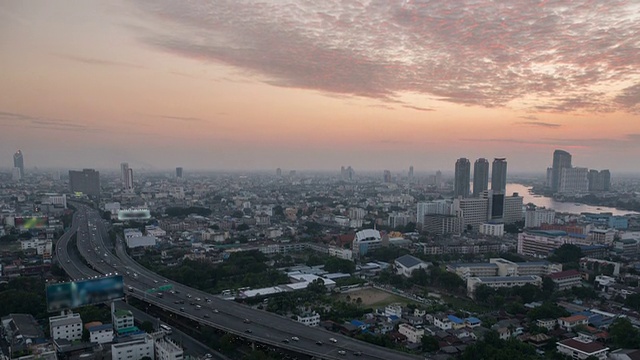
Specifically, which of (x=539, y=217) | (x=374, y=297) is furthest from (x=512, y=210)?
(x=374, y=297)

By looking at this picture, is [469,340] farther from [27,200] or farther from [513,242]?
[27,200]

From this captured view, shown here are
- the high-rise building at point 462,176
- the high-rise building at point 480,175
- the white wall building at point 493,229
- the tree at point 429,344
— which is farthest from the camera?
the high-rise building at point 462,176

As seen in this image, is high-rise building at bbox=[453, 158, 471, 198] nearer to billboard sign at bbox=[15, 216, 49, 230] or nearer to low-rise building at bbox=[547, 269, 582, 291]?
low-rise building at bbox=[547, 269, 582, 291]

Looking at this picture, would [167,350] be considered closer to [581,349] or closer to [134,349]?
[134,349]

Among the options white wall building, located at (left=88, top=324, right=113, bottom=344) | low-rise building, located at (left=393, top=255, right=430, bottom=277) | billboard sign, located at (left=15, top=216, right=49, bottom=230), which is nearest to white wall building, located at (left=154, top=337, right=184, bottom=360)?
white wall building, located at (left=88, top=324, right=113, bottom=344)

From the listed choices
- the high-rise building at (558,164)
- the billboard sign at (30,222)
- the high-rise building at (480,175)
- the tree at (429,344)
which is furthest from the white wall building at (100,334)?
the high-rise building at (558,164)

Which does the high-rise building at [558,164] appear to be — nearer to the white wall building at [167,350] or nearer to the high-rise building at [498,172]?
the high-rise building at [498,172]

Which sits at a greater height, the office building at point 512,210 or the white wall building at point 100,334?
the office building at point 512,210
